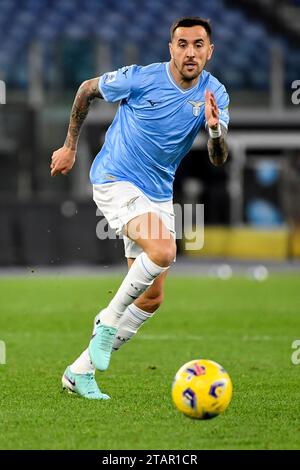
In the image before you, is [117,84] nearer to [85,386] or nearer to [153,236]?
[153,236]

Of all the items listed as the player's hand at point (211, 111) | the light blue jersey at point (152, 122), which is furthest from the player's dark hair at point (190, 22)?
the player's hand at point (211, 111)

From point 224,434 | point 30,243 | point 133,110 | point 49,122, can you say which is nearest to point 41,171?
point 49,122

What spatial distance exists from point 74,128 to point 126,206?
71cm

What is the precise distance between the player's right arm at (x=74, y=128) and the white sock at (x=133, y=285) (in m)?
0.84

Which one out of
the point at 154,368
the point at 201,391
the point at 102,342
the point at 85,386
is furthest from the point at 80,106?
the point at 201,391

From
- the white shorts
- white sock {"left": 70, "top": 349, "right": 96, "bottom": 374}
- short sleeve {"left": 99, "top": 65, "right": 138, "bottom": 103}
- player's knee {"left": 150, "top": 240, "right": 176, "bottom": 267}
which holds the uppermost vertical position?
short sleeve {"left": 99, "top": 65, "right": 138, "bottom": 103}

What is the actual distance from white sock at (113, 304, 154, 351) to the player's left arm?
1.05 metres

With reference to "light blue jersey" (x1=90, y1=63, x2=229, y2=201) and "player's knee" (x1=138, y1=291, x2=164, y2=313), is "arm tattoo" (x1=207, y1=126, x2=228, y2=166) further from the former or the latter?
"player's knee" (x1=138, y1=291, x2=164, y2=313)

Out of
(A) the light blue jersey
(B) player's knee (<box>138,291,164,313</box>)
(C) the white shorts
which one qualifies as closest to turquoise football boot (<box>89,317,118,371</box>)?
(B) player's knee (<box>138,291,164,313</box>)

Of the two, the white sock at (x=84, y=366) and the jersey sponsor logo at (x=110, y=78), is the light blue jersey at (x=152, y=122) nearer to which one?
the jersey sponsor logo at (x=110, y=78)

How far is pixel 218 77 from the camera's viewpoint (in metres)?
24.3

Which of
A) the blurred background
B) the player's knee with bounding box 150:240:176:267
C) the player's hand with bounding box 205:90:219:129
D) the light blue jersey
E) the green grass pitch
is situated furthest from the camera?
the blurred background

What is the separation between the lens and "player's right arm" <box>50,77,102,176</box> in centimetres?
675

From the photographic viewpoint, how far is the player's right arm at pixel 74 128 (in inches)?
266
